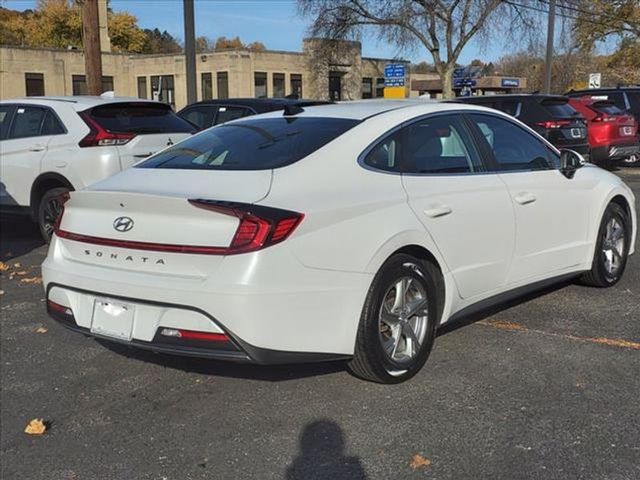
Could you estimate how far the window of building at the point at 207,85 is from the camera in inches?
1903

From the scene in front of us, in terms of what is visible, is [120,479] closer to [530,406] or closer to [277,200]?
[277,200]

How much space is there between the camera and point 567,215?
5391 millimetres

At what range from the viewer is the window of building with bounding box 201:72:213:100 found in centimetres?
4834

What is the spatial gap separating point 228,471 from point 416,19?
31425 millimetres

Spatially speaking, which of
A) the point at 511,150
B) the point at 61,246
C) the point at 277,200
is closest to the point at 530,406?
the point at 277,200

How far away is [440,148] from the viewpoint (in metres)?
4.58

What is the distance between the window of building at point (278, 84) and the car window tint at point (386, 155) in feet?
152

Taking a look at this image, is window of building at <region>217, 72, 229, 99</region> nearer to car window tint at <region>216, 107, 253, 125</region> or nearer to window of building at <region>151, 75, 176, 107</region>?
window of building at <region>151, 75, 176, 107</region>

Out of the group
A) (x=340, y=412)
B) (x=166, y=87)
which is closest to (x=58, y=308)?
(x=340, y=412)

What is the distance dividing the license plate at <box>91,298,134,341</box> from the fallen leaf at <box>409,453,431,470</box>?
154 centimetres

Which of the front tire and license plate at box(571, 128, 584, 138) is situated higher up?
license plate at box(571, 128, 584, 138)

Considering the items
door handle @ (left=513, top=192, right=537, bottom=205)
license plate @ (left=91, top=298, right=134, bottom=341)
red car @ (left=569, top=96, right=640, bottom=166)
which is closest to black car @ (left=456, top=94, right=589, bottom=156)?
red car @ (left=569, top=96, right=640, bottom=166)

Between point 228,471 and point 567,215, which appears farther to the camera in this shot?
point 567,215

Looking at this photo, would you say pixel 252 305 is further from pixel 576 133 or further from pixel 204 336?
pixel 576 133
